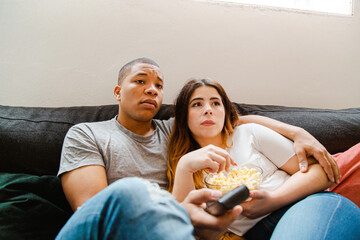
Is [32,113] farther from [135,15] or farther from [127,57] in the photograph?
[135,15]

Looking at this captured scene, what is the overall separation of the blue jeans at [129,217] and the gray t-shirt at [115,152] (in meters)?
0.45

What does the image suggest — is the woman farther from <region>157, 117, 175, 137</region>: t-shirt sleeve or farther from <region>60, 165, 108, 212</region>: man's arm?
<region>60, 165, 108, 212</region>: man's arm

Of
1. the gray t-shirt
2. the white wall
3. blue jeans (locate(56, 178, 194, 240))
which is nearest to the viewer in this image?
blue jeans (locate(56, 178, 194, 240))

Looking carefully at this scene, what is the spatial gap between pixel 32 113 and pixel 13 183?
0.48m

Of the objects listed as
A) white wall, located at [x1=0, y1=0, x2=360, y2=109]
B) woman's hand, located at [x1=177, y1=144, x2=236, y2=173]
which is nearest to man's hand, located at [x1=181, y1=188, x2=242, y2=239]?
woman's hand, located at [x1=177, y1=144, x2=236, y2=173]

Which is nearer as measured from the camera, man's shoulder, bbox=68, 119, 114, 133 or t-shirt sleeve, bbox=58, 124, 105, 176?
t-shirt sleeve, bbox=58, 124, 105, 176

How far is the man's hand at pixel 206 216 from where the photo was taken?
1.83ft

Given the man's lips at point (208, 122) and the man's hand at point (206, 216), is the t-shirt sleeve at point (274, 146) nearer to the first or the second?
the man's lips at point (208, 122)

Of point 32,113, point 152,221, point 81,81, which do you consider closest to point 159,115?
point 81,81

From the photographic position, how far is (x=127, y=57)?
4.98 feet

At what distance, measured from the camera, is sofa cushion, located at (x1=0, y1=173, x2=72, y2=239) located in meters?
0.74

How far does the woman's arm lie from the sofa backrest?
46 centimetres

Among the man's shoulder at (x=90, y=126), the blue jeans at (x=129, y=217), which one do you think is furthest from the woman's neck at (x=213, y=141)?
the blue jeans at (x=129, y=217)

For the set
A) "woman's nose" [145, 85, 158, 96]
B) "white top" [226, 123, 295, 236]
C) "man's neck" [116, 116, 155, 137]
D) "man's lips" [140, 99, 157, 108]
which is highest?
"woman's nose" [145, 85, 158, 96]
